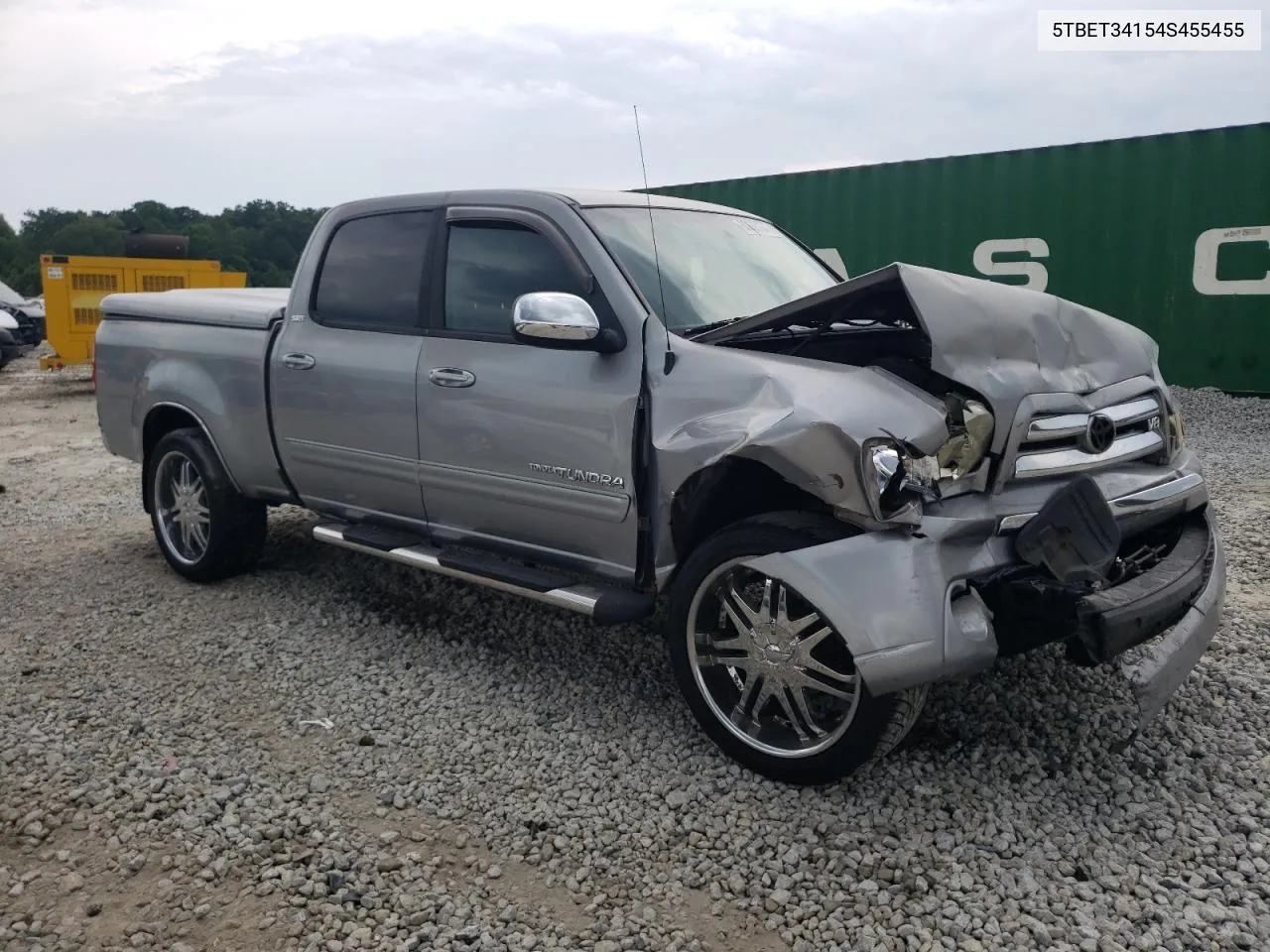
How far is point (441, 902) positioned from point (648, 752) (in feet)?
3.09

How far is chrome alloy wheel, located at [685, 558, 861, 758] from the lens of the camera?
118 inches

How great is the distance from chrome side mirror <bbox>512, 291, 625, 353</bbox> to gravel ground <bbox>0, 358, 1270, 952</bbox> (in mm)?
1340

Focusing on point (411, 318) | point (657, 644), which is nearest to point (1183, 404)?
point (657, 644)

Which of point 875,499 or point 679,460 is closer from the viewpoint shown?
point 875,499

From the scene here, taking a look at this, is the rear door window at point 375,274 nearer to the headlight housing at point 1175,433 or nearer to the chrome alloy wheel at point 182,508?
the chrome alloy wheel at point 182,508

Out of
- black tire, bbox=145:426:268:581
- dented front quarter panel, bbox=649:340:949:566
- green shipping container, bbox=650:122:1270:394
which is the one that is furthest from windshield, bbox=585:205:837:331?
green shipping container, bbox=650:122:1270:394

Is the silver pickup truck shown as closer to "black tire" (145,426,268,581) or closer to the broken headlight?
the broken headlight

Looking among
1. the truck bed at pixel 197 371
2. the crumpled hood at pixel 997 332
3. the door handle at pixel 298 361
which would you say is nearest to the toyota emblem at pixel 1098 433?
the crumpled hood at pixel 997 332

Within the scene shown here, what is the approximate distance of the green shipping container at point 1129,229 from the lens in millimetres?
10102

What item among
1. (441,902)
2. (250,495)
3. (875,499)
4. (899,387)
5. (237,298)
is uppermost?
(237,298)

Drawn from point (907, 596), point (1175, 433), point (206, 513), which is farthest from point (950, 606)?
point (206, 513)

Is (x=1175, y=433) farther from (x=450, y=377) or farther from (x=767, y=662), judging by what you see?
(x=450, y=377)

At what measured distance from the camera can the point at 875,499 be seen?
2.77 metres

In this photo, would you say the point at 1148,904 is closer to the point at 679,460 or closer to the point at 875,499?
the point at 875,499
